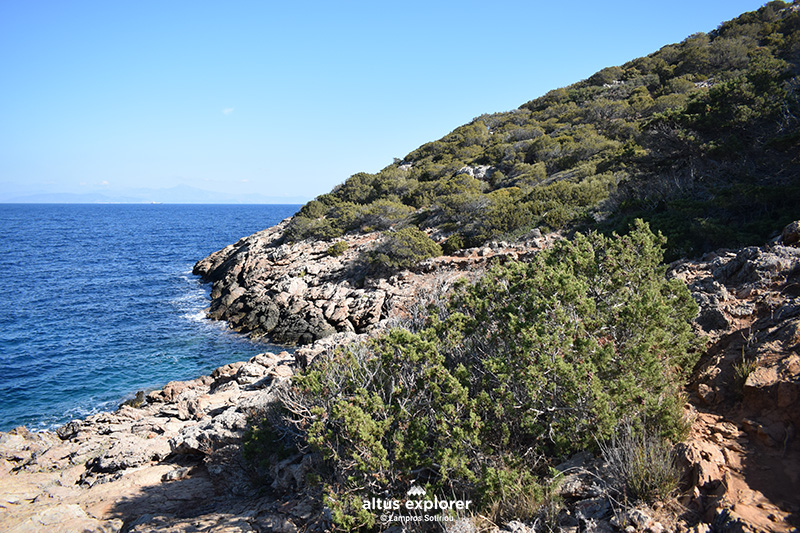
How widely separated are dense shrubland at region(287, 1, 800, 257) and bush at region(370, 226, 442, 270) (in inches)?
49.8

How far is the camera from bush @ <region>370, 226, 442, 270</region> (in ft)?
64.8

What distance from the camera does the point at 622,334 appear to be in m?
Answer: 5.37

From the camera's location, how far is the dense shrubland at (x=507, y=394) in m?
4.46

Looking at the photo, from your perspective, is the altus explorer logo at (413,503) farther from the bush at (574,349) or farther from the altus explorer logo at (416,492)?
the bush at (574,349)

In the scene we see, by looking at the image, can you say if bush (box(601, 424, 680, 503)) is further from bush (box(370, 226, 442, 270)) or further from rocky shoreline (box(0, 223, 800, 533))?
bush (box(370, 226, 442, 270))

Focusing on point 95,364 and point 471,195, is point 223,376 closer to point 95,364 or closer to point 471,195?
point 95,364

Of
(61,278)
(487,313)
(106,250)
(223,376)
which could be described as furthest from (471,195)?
(106,250)

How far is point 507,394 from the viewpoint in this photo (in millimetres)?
4766

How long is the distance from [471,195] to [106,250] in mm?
44587

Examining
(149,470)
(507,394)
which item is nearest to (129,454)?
(149,470)

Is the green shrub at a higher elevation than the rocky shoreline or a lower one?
higher

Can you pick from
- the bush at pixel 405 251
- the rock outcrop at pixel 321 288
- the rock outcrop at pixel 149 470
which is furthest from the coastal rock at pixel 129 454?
the bush at pixel 405 251

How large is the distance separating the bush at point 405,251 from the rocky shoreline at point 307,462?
3.67 meters

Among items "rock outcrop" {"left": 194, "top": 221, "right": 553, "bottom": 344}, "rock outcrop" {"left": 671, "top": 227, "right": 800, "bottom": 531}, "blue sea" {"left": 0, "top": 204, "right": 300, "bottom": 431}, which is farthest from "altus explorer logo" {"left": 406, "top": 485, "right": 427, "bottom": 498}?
"blue sea" {"left": 0, "top": 204, "right": 300, "bottom": 431}
